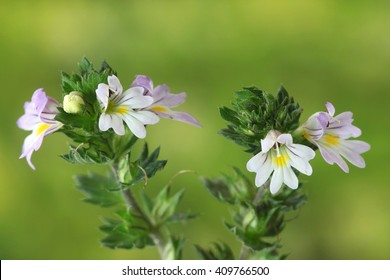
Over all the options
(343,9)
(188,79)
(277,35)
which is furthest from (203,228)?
(343,9)

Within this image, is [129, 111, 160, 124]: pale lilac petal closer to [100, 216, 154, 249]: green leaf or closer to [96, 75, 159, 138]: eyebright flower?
[96, 75, 159, 138]: eyebright flower

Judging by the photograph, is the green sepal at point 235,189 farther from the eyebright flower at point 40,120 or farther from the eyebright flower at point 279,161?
the eyebright flower at point 40,120

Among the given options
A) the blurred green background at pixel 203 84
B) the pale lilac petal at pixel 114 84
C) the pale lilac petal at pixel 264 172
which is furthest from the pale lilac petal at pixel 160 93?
the blurred green background at pixel 203 84

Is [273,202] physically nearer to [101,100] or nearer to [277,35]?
[101,100]

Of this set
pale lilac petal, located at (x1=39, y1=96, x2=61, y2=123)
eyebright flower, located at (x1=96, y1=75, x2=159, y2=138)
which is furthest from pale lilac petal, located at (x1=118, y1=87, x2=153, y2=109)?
pale lilac petal, located at (x1=39, y1=96, x2=61, y2=123)

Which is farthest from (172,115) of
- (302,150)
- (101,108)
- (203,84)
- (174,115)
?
(203,84)

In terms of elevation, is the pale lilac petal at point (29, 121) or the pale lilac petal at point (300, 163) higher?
the pale lilac petal at point (29, 121)

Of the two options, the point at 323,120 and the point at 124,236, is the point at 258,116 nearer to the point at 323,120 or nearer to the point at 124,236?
the point at 323,120
